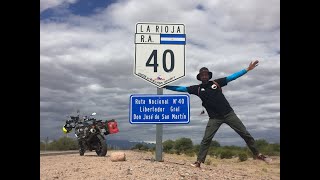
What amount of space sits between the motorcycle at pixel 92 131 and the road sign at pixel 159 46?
78.1 inches

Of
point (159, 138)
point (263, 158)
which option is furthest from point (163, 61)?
point (263, 158)

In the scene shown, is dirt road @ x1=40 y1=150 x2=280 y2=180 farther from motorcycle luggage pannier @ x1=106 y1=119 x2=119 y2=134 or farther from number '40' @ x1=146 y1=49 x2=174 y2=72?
number '40' @ x1=146 y1=49 x2=174 y2=72

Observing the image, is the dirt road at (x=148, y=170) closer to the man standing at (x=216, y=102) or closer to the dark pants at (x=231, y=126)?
the dark pants at (x=231, y=126)

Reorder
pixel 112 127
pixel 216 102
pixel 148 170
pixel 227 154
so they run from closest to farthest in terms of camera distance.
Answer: pixel 148 170, pixel 216 102, pixel 112 127, pixel 227 154

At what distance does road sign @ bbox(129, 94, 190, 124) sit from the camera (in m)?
11.4

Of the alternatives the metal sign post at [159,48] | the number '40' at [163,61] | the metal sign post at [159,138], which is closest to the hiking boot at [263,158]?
the metal sign post at [159,138]

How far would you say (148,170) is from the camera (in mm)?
11531

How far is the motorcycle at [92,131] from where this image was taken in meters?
12.4

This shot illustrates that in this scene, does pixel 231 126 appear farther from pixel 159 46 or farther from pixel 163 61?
pixel 159 46

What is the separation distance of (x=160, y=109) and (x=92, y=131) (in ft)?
9.58

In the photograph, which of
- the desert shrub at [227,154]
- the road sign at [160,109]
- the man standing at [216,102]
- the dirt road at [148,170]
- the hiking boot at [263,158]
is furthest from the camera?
the desert shrub at [227,154]
